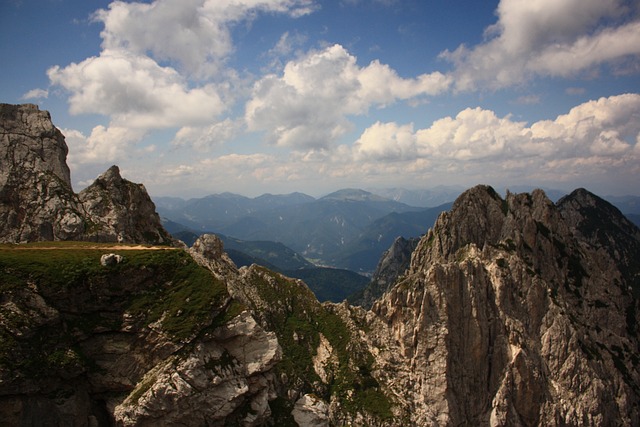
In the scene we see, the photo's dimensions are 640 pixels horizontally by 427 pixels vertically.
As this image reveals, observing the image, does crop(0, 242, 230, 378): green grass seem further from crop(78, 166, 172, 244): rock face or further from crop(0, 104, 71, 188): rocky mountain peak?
crop(0, 104, 71, 188): rocky mountain peak

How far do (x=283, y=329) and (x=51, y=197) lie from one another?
44866mm

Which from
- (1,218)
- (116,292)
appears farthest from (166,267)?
(1,218)

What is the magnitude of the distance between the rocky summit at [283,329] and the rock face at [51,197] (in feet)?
0.93

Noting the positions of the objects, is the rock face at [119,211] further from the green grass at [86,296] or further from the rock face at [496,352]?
the rock face at [496,352]

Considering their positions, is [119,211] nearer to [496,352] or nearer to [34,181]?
[34,181]

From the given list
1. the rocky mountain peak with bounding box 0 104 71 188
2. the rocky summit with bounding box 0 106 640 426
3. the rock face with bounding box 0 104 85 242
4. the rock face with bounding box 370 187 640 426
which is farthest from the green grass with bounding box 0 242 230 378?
the rock face with bounding box 370 187 640 426

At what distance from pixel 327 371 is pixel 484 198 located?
273 ft

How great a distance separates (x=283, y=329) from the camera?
7012cm

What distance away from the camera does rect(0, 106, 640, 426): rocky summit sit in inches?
1398

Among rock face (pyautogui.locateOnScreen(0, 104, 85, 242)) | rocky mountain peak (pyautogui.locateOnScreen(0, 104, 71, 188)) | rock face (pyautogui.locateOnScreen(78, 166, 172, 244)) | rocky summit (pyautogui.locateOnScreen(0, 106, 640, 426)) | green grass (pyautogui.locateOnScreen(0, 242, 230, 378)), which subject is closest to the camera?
green grass (pyautogui.locateOnScreen(0, 242, 230, 378))

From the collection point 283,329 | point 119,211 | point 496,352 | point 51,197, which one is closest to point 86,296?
point 119,211

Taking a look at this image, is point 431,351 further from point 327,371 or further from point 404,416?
point 327,371

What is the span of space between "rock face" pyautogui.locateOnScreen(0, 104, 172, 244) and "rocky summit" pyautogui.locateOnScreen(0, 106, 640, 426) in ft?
0.93

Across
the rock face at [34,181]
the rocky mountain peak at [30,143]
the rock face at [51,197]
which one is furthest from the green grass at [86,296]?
the rocky mountain peak at [30,143]
